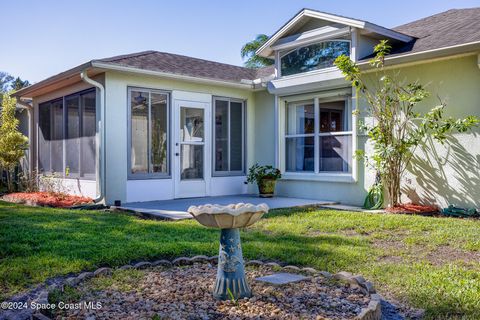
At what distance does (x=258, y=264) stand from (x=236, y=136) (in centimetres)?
661

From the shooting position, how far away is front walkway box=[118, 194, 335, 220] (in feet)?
23.3

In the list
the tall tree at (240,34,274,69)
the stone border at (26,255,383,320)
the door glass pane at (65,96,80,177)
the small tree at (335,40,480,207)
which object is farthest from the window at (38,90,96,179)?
the tall tree at (240,34,274,69)

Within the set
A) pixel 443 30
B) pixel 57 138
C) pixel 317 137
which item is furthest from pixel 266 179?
pixel 57 138

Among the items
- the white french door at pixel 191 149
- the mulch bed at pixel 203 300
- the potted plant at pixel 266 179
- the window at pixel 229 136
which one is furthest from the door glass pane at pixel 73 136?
the mulch bed at pixel 203 300

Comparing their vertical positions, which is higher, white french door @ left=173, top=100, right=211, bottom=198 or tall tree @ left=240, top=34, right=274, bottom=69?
tall tree @ left=240, top=34, right=274, bottom=69

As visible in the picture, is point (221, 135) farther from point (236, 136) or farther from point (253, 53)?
point (253, 53)

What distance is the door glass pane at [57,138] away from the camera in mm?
10234

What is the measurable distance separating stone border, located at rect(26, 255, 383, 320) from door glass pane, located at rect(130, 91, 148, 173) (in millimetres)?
4806

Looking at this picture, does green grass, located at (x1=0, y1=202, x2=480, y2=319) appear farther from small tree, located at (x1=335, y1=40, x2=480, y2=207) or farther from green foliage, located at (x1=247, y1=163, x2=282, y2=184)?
green foliage, located at (x1=247, y1=163, x2=282, y2=184)

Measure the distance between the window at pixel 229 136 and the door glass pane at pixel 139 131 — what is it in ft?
5.83

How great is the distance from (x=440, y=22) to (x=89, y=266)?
8528mm

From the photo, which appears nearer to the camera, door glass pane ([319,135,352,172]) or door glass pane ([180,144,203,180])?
door glass pane ([319,135,352,172])

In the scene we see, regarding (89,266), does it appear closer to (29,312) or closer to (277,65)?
(29,312)

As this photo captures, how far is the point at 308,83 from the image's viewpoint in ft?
29.2
